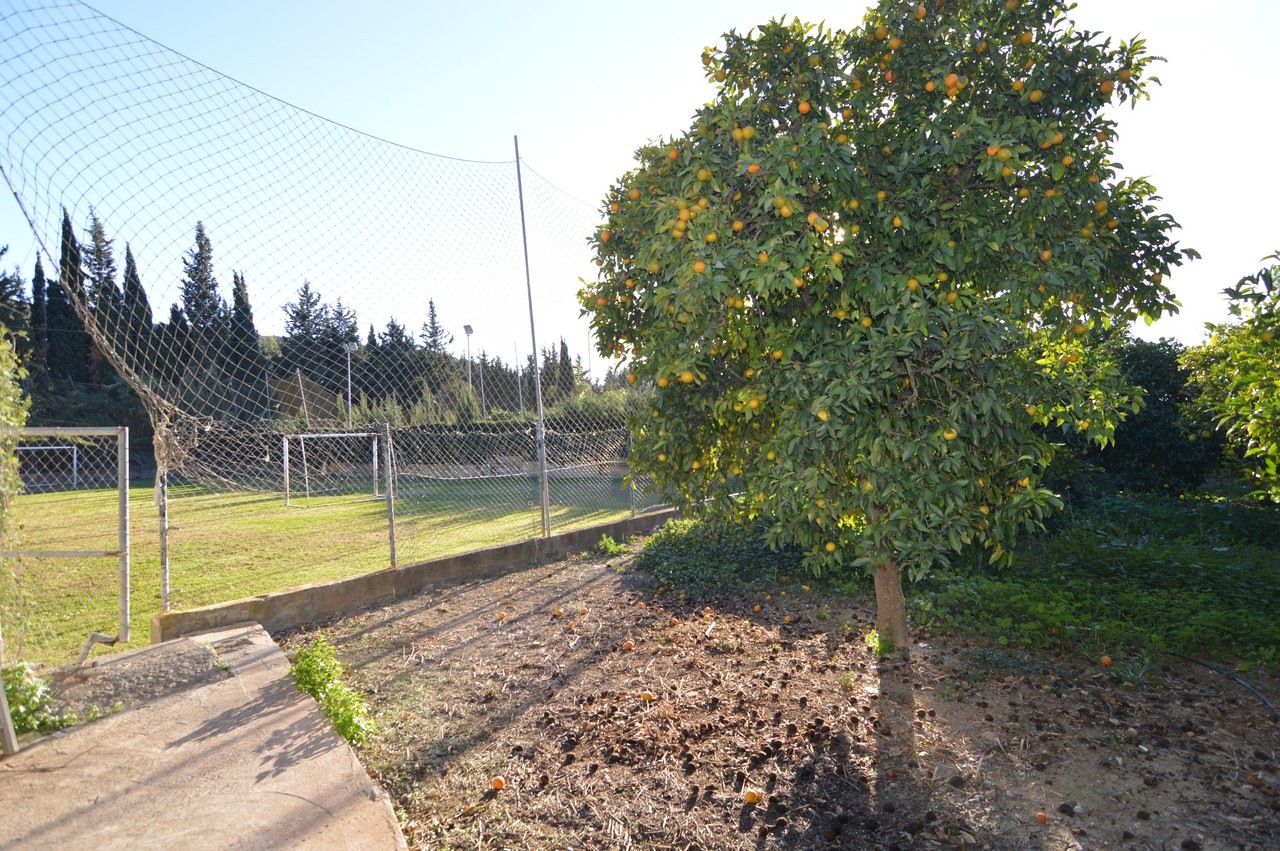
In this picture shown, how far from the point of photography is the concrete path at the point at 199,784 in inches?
94.7

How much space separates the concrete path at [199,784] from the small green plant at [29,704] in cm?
15

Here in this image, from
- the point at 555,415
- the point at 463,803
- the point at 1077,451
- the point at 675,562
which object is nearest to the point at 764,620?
the point at 675,562

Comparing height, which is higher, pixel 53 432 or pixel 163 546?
pixel 53 432

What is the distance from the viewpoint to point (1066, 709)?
11.3 feet

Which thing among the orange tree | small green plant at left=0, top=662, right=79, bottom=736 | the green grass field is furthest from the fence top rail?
the orange tree

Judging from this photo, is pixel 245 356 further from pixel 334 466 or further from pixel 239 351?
pixel 334 466

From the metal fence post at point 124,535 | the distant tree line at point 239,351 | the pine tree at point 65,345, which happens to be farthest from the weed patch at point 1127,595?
the pine tree at point 65,345

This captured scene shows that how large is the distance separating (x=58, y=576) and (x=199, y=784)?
639 cm

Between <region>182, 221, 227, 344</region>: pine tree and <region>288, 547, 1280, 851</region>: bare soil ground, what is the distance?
8.63ft

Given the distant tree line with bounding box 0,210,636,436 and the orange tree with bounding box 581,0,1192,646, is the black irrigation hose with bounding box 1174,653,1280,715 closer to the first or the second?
the orange tree with bounding box 581,0,1192,646

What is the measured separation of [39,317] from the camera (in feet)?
97.5

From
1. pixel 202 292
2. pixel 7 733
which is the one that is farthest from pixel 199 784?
pixel 202 292

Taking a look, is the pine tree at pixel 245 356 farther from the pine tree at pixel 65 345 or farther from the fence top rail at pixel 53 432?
the pine tree at pixel 65 345

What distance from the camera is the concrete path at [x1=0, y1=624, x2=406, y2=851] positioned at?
94.7 inches
